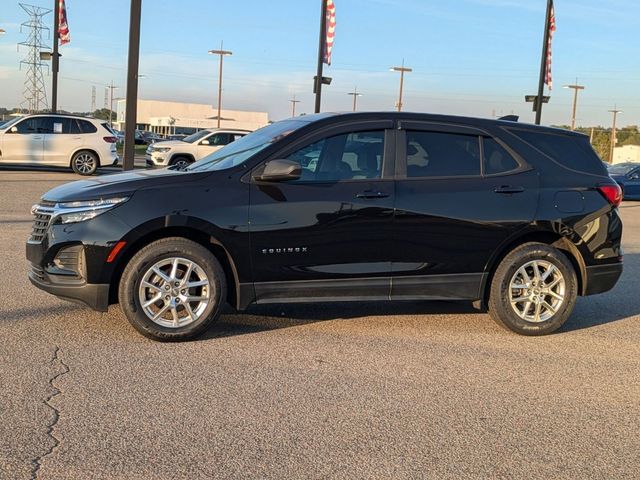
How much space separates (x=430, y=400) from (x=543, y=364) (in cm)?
131

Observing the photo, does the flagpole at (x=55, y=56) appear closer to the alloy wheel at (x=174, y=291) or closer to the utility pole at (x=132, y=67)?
the utility pole at (x=132, y=67)

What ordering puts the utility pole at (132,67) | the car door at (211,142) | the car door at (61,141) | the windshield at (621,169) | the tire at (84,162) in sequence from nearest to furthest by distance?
Result: the utility pole at (132,67), the car door at (61,141), the tire at (84,162), the car door at (211,142), the windshield at (621,169)

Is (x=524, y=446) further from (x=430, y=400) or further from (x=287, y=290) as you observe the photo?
(x=287, y=290)

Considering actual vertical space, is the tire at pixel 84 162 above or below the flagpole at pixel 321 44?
below

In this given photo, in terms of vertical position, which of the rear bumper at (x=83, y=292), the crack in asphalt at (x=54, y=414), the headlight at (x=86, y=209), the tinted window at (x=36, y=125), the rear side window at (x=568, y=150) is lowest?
the crack in asphalt at (x=54, y=414)

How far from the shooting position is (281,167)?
208 inches

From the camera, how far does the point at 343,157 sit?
18.5ft

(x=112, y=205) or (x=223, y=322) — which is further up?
(x=112, y=205)

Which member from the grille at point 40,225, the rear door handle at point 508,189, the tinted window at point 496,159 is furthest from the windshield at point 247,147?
the rear door handle at point 508,189

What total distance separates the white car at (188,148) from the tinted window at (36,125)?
3.06 meters

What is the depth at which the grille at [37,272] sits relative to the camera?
5.31 m

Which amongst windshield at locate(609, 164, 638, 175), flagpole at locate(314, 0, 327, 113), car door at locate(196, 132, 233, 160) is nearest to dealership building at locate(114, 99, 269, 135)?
windshield at locate(609, 164, 638, 175)

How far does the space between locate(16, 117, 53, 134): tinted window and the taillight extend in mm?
16951

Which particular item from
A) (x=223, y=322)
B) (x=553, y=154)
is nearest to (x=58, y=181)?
(x=223, y=322)
